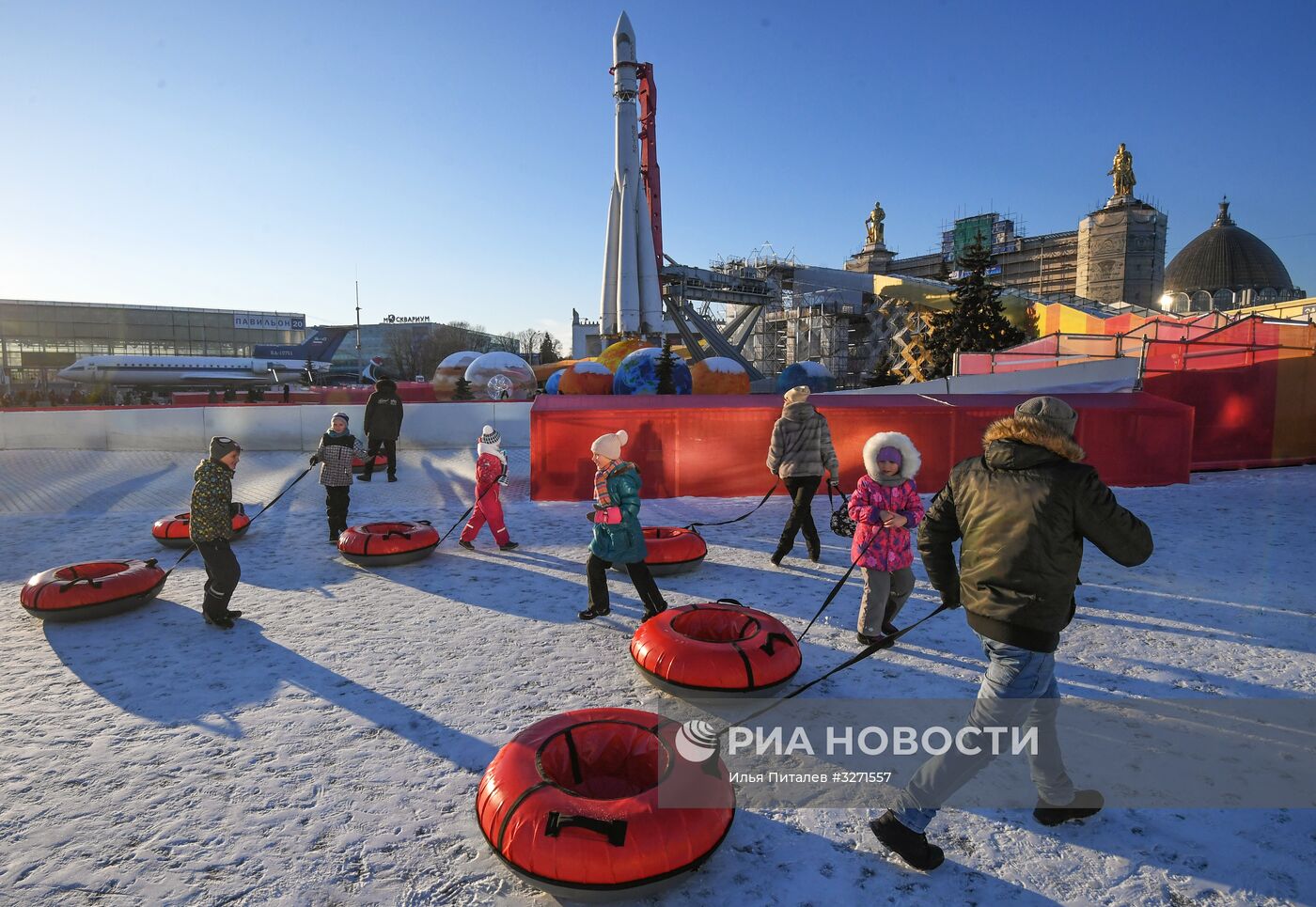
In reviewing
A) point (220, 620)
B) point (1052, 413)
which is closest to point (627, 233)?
A: point (220, 620)

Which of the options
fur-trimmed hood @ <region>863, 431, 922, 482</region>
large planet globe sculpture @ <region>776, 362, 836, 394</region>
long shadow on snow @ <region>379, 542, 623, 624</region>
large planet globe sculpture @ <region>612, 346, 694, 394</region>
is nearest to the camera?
fur-trimmed hood @ <region>863, 431, 922, 482</region>

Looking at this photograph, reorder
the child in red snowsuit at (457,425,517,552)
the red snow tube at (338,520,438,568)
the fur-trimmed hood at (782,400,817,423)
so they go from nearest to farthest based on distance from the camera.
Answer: the fur-trimmed hood at (782,400,817,423), the red snow tube at (338,520,438,568), the child in red snowsuit at (457,425,517,552)

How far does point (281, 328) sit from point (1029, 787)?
356 feet

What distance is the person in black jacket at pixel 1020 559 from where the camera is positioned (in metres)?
2.78

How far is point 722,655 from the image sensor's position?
177 inches

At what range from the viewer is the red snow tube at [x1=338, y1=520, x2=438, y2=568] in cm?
775

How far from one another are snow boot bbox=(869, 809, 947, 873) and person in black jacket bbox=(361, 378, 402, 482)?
12.8m

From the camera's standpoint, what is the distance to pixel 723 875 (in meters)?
3.06

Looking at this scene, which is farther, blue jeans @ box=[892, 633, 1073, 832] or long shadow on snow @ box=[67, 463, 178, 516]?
long shadow on snow @ box=[67, 463, 178, 516]

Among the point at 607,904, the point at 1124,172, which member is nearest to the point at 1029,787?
the point at 607,904

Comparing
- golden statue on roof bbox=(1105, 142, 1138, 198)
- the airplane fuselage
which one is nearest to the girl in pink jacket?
the airplane fuselage

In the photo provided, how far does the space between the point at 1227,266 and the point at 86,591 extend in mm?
82468

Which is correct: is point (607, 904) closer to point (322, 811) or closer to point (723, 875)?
point (723, 875)

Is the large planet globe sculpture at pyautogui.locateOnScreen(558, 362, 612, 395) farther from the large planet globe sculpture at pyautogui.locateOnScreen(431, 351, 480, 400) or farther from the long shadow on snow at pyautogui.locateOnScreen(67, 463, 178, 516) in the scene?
the long shadow on snow at pyautogui.locateOnScreen(67, 463, 178, 516)
